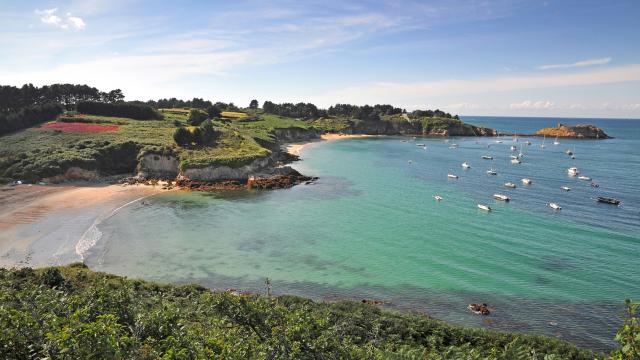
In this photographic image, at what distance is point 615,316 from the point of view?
122 feet

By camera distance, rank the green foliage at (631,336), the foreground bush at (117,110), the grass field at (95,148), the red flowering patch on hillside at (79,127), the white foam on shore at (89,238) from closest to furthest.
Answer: the green foliage at (631,336), the white foam on shore at (89,238), the grass field at (95,148), the red flowering patch on hillside at (79,127), the foreground bush at (117,110)

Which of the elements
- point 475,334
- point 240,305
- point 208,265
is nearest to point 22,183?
point 208,265

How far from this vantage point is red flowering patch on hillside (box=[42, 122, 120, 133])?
108625 mm

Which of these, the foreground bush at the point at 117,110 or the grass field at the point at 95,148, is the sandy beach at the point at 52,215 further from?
the foreground bush at the point at 117,110

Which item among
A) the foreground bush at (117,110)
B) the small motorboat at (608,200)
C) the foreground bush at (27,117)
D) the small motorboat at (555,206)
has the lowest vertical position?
the small motorboat at (555,206)

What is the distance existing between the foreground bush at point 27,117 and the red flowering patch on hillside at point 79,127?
670 cm

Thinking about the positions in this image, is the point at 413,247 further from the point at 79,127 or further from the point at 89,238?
the point at 79,127

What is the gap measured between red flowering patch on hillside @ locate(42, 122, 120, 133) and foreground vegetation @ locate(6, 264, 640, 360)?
268 ft

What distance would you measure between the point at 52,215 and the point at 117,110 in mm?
79159

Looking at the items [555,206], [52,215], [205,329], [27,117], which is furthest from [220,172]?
[205,329]

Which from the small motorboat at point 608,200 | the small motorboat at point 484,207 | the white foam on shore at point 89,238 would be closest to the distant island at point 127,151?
the white foam on shore at point 89,238

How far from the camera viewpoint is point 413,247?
5359cm

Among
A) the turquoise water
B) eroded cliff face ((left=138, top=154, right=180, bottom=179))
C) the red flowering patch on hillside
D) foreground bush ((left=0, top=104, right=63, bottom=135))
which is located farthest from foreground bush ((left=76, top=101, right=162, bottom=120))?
the turquoise water

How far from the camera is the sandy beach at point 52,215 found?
48844 millimetres
